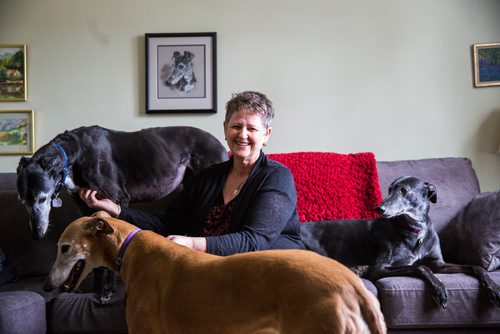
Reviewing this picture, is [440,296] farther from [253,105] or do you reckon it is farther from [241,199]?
[253,105]

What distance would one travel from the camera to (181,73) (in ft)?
11.8

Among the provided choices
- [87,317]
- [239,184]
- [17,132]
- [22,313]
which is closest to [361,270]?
[239,184]

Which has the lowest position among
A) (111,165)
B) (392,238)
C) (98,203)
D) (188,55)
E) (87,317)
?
(87,317)

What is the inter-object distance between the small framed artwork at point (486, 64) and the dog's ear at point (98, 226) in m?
2.93

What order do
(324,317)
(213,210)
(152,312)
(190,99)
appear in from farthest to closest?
(190,99) → (213,210) → (152,312) → (324,317)

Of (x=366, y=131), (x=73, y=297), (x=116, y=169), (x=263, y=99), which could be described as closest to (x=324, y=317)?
(x=263, y=99)

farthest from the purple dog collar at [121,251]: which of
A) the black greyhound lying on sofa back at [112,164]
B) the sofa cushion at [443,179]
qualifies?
the sofa cushion at [443,179]

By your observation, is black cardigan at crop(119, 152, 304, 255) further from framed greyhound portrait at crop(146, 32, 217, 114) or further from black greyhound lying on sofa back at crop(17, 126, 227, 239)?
framed greyhound portrait at crop(146, 32, 217, 114)

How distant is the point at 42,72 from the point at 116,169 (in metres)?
1.40

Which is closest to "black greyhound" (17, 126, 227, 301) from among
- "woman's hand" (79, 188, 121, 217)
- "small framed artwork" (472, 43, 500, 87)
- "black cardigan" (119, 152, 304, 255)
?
"woman's hand" (79, 188, 121, 217)

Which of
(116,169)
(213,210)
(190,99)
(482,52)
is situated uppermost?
(482,52)

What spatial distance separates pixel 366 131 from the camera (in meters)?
3.59

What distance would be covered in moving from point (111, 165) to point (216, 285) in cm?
153

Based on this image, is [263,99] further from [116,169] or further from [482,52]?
[482,52]
